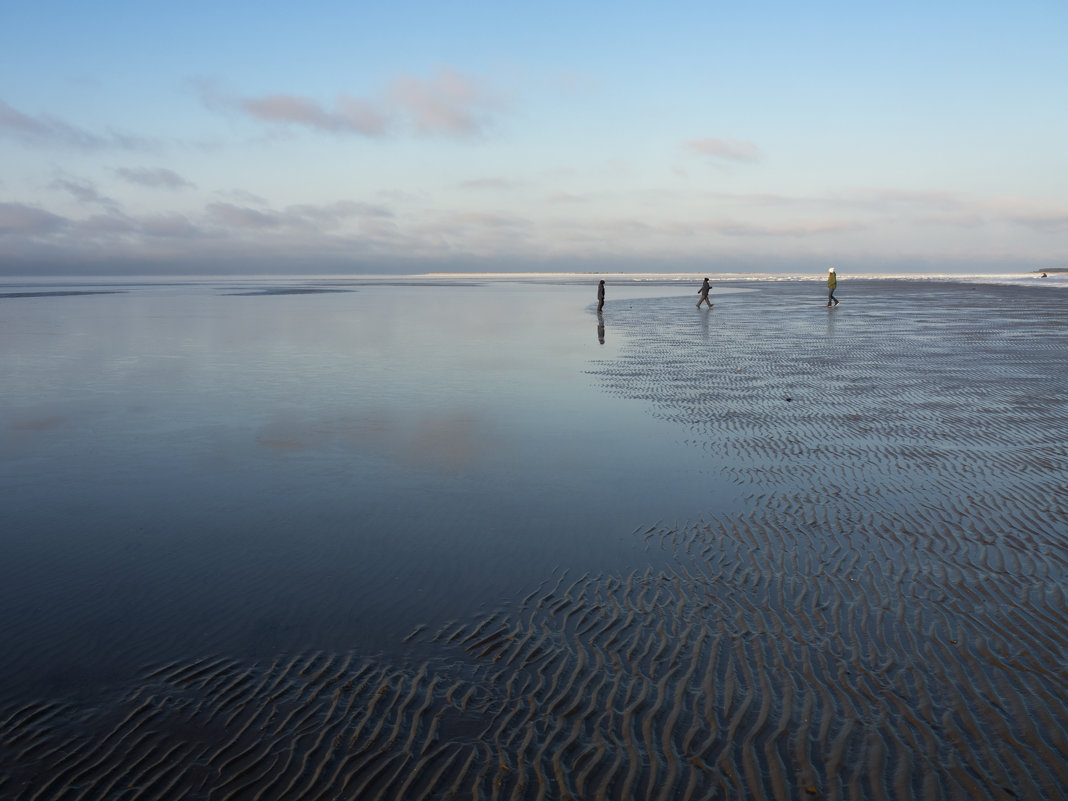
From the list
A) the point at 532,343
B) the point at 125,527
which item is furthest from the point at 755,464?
the point at 532,343

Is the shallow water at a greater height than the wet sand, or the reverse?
the wet sand

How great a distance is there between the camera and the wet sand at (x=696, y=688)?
463 centimetres

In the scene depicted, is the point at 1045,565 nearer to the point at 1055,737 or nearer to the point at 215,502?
the point at 1055,737

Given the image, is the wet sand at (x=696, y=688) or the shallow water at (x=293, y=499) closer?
the wet sand at (x=696, y=688)

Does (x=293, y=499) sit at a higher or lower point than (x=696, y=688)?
lower

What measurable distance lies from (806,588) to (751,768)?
2.79m

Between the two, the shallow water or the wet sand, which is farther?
the shallow water

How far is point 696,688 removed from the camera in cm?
553

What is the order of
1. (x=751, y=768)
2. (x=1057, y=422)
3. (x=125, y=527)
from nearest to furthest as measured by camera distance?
1. (x=751, y=768)
2. (x=125, y=527)
3. (x=1057, y=422)

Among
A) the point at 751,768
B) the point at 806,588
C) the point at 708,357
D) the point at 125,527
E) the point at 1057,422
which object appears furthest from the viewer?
the point at 708,357

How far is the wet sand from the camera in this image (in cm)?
463

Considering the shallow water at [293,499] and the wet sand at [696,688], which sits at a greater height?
the wet sand at [696,688]

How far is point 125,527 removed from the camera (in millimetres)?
8758

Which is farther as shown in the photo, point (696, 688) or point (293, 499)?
point (293, 499)
